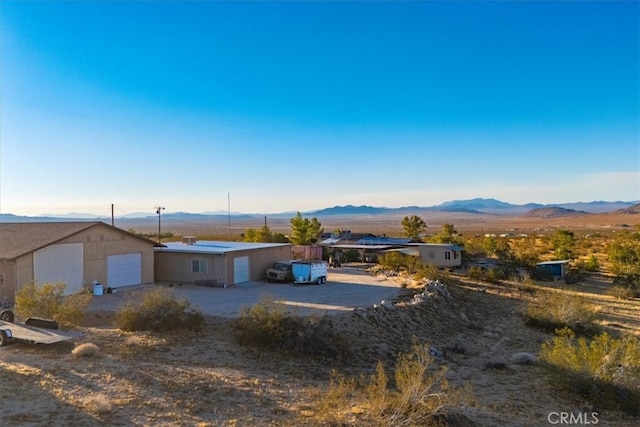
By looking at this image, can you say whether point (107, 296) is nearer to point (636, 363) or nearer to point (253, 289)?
point (253, 289)

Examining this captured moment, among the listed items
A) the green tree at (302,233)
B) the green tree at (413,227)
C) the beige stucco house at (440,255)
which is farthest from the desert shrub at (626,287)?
the green tree at (413,227)

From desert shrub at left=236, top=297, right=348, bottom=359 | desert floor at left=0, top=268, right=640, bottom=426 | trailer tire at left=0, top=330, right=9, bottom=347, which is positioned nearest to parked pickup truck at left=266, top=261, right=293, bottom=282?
desert floor at left=0, top=268, right=640, bottom=426

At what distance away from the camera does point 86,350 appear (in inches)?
539

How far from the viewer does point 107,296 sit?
992 inches

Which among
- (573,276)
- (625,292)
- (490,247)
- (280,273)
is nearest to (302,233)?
(490,247)

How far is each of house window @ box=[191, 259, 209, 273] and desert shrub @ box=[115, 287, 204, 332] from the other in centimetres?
1186

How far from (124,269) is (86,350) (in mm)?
15160

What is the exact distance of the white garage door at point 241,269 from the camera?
97.8ft

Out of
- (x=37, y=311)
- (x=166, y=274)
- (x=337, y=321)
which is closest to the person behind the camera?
(x=37, y=311)

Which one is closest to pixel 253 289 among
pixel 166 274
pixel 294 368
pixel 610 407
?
pixel 166 274

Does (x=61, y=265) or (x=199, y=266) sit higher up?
→ (x=61, y=265)

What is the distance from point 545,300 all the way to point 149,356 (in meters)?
20.4

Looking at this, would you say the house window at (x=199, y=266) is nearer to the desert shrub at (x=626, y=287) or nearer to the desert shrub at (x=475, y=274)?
the desert shrub at (x=475, y=274)

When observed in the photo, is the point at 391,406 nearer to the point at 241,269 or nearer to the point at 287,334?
the point at 287,334
